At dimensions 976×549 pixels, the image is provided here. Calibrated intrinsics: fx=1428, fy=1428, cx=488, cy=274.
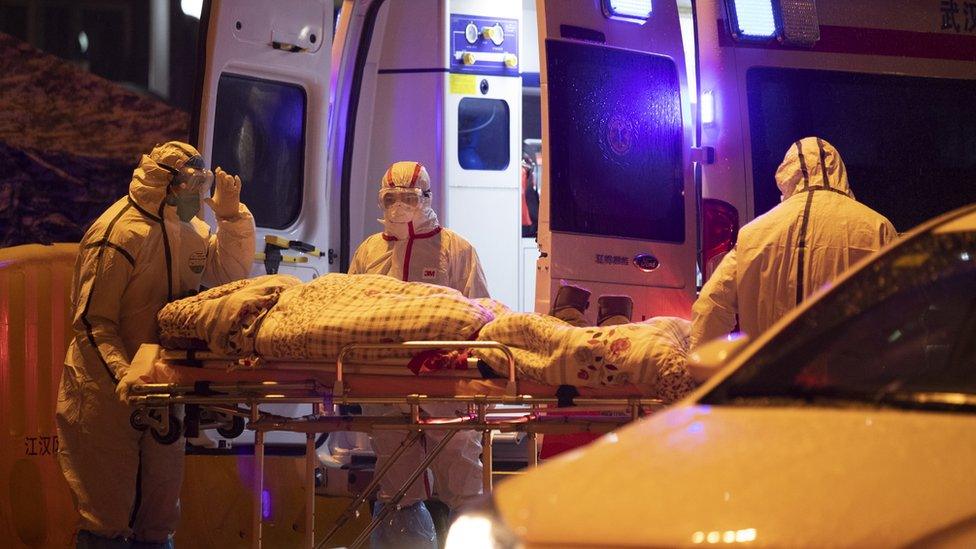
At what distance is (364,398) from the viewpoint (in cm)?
482

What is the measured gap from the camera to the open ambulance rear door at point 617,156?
6.59 metres

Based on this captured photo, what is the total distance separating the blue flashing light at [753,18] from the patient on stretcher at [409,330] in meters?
2.27

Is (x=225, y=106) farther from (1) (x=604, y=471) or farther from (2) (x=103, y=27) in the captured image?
(2) (x=103, y=27)

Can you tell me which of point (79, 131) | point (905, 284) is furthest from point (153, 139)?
point (905, 284)

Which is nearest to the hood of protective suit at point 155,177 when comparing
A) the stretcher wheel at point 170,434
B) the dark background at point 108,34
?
the stretcher wheel at point 170,434

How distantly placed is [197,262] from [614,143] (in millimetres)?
2035

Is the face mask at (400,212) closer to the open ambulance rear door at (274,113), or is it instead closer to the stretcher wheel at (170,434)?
the open ambulance rear door at (274,113)

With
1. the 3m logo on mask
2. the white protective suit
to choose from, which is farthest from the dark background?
the white protective suit

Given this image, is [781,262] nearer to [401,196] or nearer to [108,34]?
[401,196]

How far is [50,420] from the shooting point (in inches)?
293

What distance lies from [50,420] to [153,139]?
5.35 m

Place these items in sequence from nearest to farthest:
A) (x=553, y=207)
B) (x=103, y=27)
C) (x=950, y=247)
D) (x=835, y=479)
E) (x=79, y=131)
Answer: (x=835, y=479)
(x=950, y=247)
(x=553, y=207)
(x=79, y=131)
(x=103, y=27)

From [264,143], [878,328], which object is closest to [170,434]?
[264,143]

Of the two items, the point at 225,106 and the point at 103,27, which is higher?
the point at 103,27
